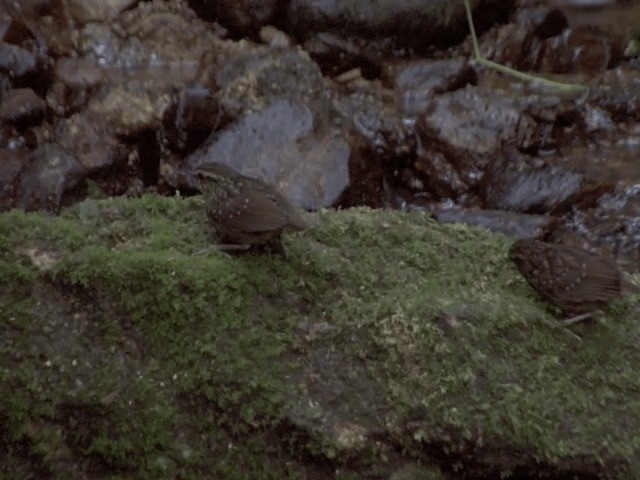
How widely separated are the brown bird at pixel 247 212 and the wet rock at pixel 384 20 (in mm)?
6071

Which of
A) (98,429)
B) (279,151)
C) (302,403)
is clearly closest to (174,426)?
(98,429)

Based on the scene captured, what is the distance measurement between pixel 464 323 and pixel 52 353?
1.87m

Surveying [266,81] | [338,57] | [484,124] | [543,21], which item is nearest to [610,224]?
[484,124]

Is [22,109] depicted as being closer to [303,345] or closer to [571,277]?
[303,345]

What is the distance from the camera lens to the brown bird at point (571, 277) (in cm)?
411

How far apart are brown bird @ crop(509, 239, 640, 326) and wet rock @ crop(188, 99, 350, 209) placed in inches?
122

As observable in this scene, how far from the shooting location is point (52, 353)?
3.47m

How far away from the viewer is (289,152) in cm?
760

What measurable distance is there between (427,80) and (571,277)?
5803 millimetres

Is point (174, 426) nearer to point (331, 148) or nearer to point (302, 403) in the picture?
point (302, 403)

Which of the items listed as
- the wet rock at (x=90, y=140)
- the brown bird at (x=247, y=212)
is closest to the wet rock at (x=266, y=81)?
the wet rock at (x=90, y=140)

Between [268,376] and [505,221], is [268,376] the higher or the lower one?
the higher one

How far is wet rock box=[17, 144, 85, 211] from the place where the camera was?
24.0 feet

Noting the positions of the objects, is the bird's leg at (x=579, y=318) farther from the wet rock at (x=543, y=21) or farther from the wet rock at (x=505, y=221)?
the wet rock at (x=543, y=21)
